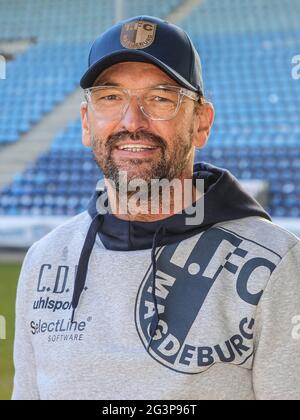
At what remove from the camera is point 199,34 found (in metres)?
15.8

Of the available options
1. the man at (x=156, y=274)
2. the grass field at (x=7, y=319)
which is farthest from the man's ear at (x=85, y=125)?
the grass field at (x=7, y=319)

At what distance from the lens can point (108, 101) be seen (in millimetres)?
1296

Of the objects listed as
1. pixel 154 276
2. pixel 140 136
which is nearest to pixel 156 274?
pixel 154 276

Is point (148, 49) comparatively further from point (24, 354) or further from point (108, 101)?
point (24, 354)

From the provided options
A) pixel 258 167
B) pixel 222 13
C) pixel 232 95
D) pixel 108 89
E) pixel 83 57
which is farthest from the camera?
pixel 222 13

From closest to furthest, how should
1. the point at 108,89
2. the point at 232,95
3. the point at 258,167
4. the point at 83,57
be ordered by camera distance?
the point at 108,89, the point at 258,167, the point at 232,95, the point at 83,57

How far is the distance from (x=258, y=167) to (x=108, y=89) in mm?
9630

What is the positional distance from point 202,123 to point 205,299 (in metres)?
0.36

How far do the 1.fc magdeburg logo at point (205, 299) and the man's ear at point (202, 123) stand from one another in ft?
0.62

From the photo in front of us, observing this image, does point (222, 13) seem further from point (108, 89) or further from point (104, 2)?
point (108, 89)

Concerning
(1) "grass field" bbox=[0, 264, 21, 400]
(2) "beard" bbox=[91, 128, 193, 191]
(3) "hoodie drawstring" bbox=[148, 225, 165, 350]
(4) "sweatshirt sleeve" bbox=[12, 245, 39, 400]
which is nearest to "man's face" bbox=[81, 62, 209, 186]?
(2) "beard" bbox=[91, 128, 193, 191]

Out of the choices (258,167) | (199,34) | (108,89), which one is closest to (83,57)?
(199,34)

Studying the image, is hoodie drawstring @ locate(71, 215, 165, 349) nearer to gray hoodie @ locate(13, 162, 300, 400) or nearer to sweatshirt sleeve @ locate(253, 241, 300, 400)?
gray hoodie @ locate(13, 162, 300, 400)
